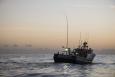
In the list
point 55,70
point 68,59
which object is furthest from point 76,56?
point 55,70

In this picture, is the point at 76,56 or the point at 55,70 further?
the point at 76,56

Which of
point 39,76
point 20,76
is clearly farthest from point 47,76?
point 20,76

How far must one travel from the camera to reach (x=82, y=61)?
49781 millimetres

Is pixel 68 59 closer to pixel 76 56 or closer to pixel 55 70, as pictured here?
pixel 76 56

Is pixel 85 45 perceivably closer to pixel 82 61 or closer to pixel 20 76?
pixel 82 61

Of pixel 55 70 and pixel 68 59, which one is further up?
pixel 68 59

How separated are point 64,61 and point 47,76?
63.9ft

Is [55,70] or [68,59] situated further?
[68,59]

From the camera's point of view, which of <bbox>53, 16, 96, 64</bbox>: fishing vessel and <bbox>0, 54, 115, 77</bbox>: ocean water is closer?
<bbox>0, 54, 115, 77</bbox>: ocean water

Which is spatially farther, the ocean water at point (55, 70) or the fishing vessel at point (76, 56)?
the fishing vessel at point (76, 56)

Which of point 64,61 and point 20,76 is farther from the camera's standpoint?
point 64,61

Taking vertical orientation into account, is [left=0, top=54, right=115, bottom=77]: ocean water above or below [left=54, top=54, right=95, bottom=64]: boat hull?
below

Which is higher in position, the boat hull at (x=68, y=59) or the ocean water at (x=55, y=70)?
the boat hull at (x=68, y=59)

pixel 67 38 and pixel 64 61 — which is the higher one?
pixel 67 38
